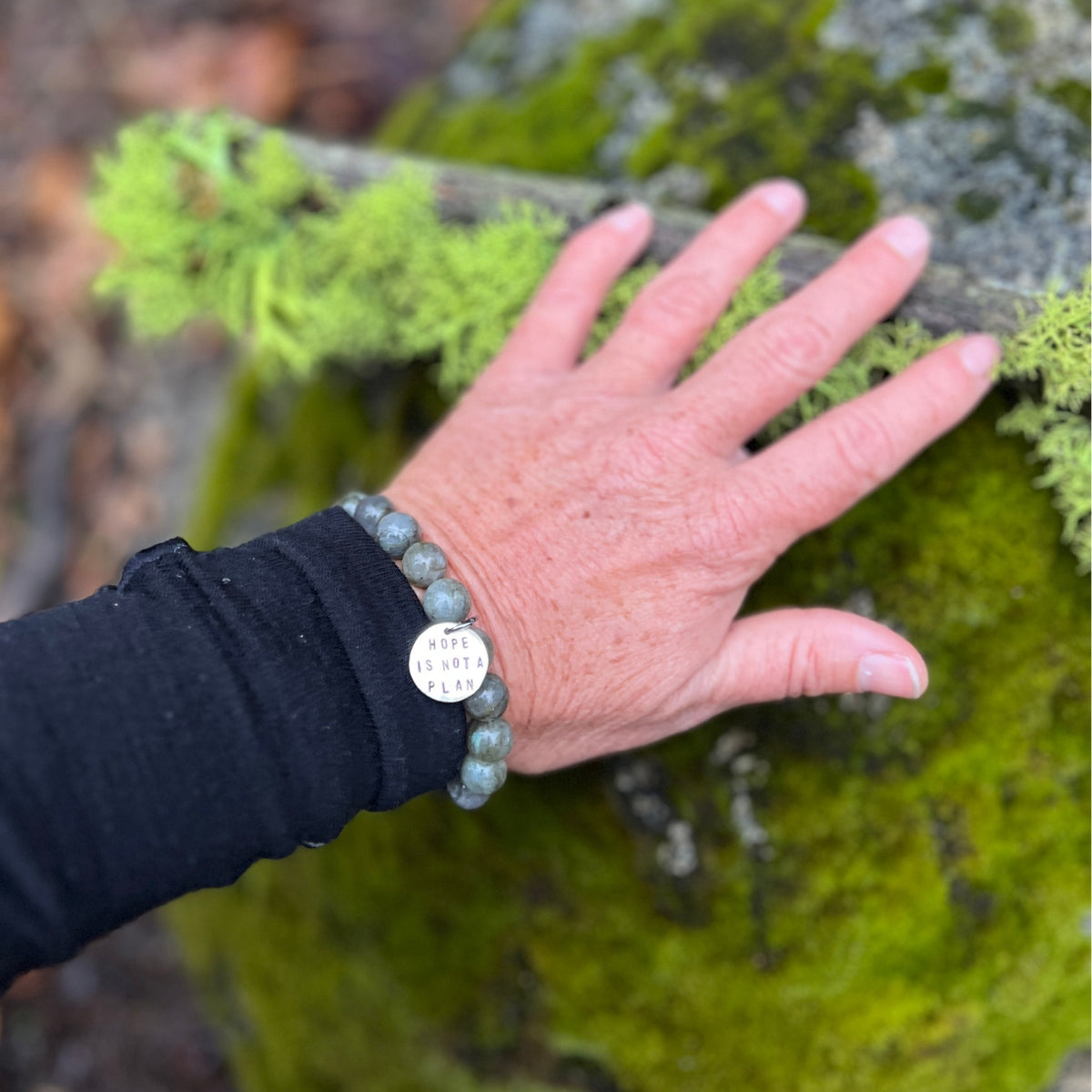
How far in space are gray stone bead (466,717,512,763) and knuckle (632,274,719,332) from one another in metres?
0.95

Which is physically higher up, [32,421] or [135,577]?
[32,421]

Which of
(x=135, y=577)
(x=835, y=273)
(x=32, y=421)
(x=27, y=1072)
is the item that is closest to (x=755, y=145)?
(x=835, y=273)

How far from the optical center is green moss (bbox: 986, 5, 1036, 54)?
2.20 meters

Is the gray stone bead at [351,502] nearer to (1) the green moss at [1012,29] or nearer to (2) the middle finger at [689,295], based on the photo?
(2) the middle finger at [689,295]

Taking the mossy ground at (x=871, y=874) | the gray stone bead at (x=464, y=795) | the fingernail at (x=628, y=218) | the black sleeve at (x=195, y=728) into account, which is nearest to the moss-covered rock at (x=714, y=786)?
the mossy ground at (x=871, y=874)

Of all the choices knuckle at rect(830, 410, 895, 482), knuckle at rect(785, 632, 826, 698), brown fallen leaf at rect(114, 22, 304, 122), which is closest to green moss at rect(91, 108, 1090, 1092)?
knuckle at rect(830, 410, 895, 482)

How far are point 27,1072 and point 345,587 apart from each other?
10.8 ft

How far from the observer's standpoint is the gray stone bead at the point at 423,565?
5.49 ft

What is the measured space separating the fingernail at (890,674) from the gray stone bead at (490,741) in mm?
689

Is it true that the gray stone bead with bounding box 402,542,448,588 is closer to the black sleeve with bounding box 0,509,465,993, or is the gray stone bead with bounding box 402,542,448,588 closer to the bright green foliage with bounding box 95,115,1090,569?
the black sleeve with bounding box 0,509,465,993

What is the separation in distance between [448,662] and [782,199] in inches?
52.3

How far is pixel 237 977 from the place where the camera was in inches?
118

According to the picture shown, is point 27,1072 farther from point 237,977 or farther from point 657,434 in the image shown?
point 657,434

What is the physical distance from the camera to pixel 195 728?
4.67 feet
